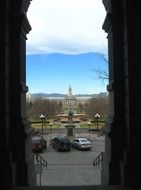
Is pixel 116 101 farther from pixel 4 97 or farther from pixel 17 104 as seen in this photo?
pixel 4 97

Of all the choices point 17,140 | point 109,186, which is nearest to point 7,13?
point 17,140

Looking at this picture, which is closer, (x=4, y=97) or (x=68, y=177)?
(x=4, y=97)

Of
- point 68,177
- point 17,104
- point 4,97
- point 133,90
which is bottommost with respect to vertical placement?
point 68,177

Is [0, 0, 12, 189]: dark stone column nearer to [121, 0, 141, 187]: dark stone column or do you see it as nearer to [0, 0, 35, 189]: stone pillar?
[0, 0, 35, 189]: stone pillar

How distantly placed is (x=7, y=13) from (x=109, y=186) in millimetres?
4036

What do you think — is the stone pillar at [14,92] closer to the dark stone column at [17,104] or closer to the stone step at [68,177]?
the dark stone column at [17,104]

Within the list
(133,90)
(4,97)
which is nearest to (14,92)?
(4,97)

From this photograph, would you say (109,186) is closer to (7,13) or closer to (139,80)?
(139,80)

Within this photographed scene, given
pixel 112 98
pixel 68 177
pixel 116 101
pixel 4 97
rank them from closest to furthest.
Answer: pixel 4 97 → pixel 116 101 → pixel 112 98 → pixel 68 177

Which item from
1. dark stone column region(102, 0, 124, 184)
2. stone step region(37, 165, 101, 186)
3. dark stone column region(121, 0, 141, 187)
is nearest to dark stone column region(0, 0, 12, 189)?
dark stone column region(102, 0, 124, 184)

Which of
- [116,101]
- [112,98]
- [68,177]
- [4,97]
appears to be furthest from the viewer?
[68,177]

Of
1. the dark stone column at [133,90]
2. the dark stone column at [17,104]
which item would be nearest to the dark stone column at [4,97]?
the dark stone column at [17,104]

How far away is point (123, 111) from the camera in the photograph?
8.74m

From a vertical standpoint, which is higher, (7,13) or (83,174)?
(7,13)
